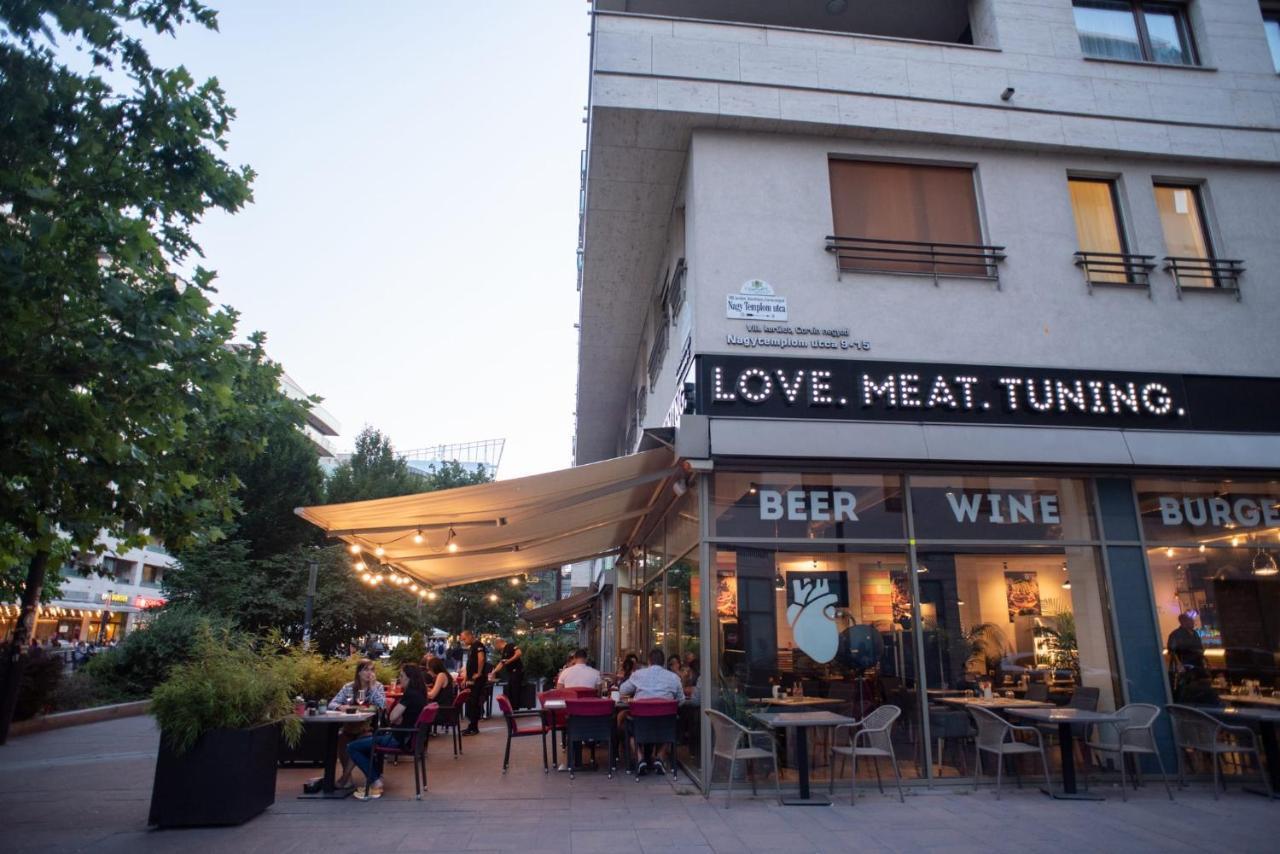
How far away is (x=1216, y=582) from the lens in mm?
8648

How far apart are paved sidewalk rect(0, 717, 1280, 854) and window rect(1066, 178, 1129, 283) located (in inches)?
220

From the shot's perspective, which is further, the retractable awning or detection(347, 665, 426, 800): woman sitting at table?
the retractable awning

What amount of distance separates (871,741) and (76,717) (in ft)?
44.6

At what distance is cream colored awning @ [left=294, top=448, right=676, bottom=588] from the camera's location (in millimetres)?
8359

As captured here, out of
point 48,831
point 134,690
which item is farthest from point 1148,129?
point 134,690

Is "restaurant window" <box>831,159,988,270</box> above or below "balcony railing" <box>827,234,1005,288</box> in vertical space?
above

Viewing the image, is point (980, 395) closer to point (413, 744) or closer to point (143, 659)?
point (413, 744)

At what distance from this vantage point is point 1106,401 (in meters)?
8.67

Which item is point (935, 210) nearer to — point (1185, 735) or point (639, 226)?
point (639, 226)

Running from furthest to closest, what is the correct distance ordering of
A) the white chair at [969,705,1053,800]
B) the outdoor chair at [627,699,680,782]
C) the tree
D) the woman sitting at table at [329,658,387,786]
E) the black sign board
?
the outdoor chair at [627,699,680,782]
the black sign board
the woman sitting at table at [329,658,387,786]
the white chair at [969,705,1053,800]
the tree

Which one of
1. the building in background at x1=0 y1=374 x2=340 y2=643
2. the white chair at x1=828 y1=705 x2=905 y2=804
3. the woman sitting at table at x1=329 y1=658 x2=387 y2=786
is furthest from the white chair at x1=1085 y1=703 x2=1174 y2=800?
the building in background at x1=0 y1=374 x2=340 y2=643

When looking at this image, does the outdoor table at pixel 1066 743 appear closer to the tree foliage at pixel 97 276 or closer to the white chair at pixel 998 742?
the white chair at pixel 998 742

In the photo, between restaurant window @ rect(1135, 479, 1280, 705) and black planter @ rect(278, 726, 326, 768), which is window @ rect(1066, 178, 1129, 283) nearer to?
restaurant window @ rect(1135, 479, 1280, 705)

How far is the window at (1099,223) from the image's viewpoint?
364 inches
